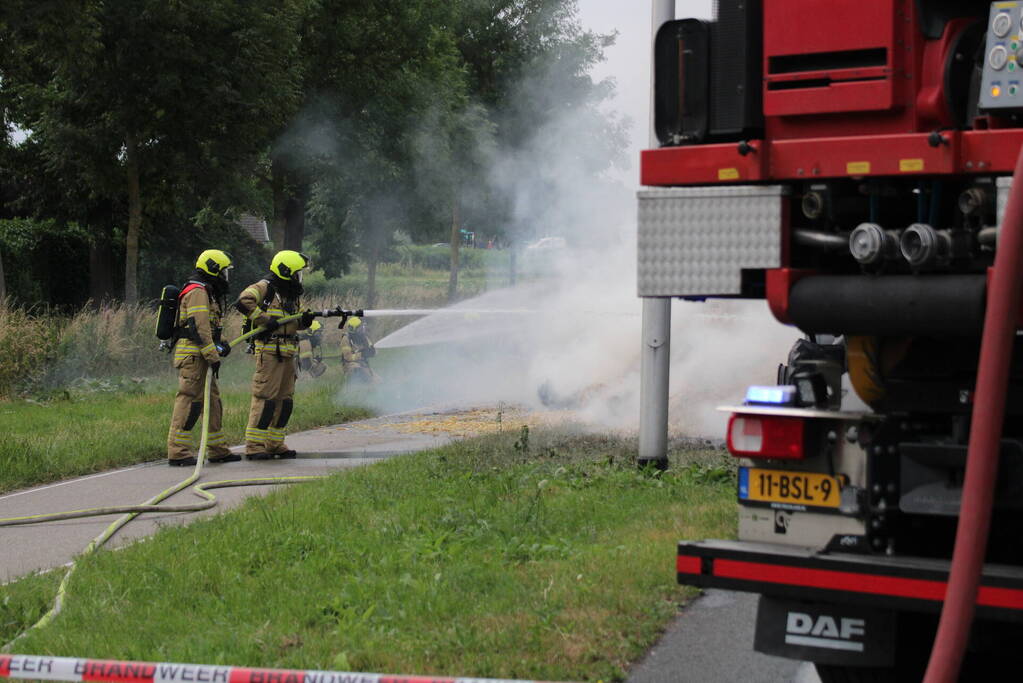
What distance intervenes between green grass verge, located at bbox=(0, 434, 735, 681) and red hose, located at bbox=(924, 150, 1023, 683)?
2136 mm

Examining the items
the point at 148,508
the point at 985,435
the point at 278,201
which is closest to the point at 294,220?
the point at 278,201

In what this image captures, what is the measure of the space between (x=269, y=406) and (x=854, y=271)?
8562mm

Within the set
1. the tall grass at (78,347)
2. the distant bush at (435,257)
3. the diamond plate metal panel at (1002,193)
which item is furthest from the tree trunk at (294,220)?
the diamond plate metal panel at (1002,193)

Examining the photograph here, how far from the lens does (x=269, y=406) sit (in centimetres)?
1196

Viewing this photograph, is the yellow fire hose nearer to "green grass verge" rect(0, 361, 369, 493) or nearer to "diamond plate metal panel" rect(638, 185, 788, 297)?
"green grass verge" rect(0, 361, 369, 493)

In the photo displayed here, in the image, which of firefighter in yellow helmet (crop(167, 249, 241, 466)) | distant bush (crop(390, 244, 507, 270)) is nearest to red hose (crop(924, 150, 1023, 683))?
firefighter in yellow helmet (crop(167, 249, 241, 466))

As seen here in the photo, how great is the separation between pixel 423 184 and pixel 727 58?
2474 centimetres

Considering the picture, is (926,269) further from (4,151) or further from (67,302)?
(67,302)

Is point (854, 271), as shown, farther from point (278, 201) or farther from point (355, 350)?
point (278, 201)

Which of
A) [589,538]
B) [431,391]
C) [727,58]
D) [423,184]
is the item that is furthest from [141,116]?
[727,58]

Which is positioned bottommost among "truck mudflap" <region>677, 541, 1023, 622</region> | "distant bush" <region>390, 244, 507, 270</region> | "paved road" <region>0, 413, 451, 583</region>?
"paved road" <region>0, 413, 451, 583</region>

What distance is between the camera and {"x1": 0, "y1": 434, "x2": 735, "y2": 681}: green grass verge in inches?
205

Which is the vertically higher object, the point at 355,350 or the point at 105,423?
the point at 355,350

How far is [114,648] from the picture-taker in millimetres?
5488
